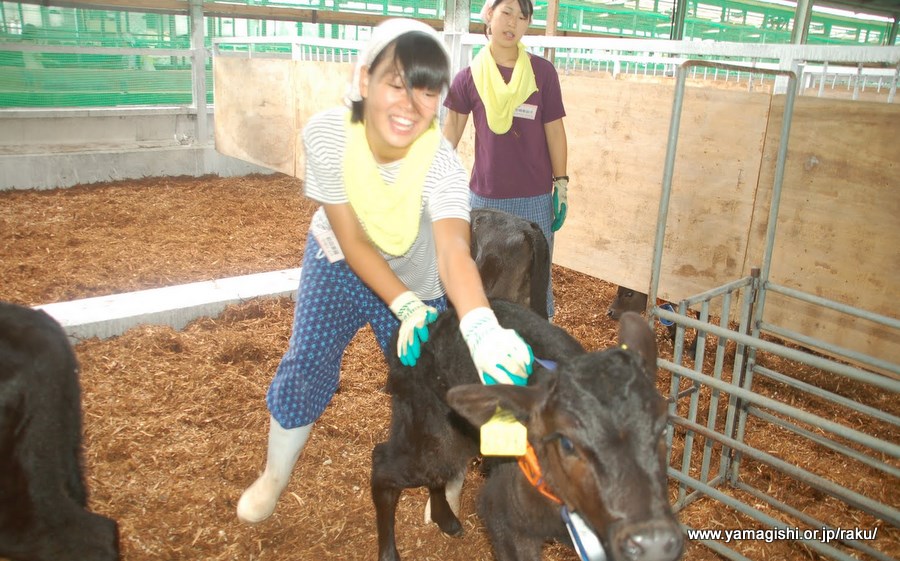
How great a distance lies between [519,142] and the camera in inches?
171

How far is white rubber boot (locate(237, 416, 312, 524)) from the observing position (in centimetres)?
291

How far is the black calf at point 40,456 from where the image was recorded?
2150 millimetres

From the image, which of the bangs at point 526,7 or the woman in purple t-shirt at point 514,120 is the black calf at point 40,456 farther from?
the bangs at point 526,7

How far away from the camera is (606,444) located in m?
1.90

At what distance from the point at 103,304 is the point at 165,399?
1.35m

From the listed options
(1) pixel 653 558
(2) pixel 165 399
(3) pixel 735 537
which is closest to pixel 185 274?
(2) pixel 165 399

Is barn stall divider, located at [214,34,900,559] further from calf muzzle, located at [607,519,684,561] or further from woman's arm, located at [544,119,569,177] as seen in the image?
calf muzzle, located at [607,519,684,561]

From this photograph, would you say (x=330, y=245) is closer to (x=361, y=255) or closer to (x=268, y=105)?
(x=361, y=255)

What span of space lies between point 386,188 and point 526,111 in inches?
79.3

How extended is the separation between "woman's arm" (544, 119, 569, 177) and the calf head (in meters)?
2.46

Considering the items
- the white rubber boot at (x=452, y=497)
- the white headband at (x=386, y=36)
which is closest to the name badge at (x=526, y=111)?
the white headband at (x=386, y=36)

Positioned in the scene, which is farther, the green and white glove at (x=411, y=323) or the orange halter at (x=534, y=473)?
the green and white glove at (x=411, y=323)

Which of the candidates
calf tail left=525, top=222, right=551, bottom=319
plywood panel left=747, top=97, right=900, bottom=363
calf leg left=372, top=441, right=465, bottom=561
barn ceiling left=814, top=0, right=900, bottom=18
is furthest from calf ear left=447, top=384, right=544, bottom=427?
barn ceiling left=814, top=0, right=900, bottom=18

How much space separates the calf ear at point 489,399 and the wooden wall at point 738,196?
3.55 m
